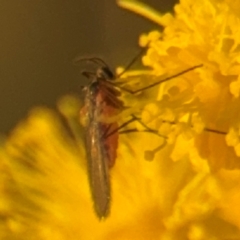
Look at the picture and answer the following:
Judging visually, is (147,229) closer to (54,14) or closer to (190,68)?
(190,68)

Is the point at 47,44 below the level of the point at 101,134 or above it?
above

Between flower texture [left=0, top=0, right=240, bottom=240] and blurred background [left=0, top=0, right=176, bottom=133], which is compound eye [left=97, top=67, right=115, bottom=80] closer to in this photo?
flower texture [left=0, top=0, right=240, bottom=240]

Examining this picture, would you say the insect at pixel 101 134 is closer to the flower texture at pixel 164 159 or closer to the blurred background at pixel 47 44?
the flower texture at pixel 164 159

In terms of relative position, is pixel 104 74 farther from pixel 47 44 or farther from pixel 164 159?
pixel 47 44

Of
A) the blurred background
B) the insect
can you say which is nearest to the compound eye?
the insect

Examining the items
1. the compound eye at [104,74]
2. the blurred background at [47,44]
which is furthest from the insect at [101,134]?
the blurred background at [47,44]

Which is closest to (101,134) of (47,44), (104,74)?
(104,74)
